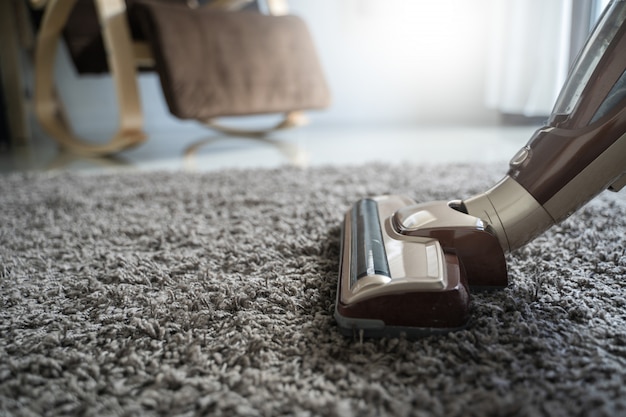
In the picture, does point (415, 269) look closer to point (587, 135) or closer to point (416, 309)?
point (416, 309)

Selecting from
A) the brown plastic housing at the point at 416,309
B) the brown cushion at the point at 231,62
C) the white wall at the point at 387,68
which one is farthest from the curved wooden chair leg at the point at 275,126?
the brown plastic housing at the point at 416,309

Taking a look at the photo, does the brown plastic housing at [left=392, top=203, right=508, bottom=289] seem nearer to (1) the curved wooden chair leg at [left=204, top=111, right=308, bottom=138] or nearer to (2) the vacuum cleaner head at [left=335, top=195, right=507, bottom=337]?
(2) the vacuum cleaner head at [left=335, top=195, right=507, bottom=337]

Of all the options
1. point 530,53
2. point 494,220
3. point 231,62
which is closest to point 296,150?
point 231,62

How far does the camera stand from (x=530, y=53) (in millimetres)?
1588

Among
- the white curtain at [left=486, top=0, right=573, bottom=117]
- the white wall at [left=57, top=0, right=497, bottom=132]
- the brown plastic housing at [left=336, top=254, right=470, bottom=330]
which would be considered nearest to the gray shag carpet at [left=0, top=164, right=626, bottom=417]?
the brown plastic housing at [left=336, top=254, right=470, bottom=330]

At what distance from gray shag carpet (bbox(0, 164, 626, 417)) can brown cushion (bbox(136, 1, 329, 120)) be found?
2.14 feet

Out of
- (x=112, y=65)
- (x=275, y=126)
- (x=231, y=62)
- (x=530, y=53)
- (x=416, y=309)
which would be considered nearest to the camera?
(x=416, y=309)

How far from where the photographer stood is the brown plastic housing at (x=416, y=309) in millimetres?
361

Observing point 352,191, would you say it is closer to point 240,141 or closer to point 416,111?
point 240,141

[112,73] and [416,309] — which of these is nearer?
[416,309]

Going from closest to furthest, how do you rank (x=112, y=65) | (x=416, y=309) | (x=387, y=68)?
(x=416, y=309) < (x=112, y=65) < (x=387, y=68)

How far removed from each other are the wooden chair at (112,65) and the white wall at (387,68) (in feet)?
1.23

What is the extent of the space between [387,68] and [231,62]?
36.4 inches

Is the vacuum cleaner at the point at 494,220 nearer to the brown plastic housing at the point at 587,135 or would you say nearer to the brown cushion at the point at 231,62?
the brown plastic housing at the point at 587,135
